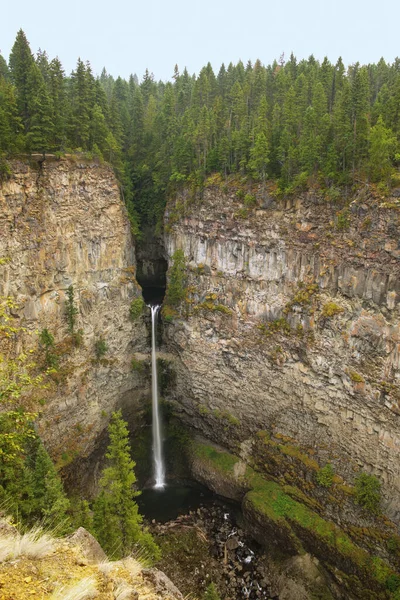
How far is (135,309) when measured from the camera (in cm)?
4062

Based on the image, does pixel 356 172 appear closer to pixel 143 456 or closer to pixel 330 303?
pixel 330 303

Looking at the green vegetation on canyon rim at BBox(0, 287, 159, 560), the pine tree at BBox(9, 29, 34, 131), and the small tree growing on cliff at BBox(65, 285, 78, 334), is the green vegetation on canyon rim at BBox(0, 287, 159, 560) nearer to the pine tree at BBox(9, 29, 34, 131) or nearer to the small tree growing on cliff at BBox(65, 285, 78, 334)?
the small tree growing on cliff at BBox(65, 285, 78, 334)

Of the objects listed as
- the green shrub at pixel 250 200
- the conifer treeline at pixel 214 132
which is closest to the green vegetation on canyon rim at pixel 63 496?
the conifer treeline at pixel 214 132

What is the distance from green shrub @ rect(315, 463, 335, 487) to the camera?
33.0 m

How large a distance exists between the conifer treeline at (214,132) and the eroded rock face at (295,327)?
117 inches

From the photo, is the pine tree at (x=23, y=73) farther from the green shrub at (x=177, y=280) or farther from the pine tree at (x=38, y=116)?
the green shrub at (x=177, y=280)

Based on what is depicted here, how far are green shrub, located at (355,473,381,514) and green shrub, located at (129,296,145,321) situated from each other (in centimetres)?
2352

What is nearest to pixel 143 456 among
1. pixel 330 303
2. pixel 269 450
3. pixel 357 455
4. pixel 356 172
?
pixel 269 450

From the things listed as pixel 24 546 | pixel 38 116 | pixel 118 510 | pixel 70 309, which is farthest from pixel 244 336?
pixel 24 546

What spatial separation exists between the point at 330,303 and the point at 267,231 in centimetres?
830

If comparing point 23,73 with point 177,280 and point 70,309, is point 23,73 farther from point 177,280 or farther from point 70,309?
point 177,280

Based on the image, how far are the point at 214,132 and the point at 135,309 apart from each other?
20406 millimetres

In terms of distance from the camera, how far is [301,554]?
32.4 m

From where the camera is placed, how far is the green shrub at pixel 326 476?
33031 millimetres
